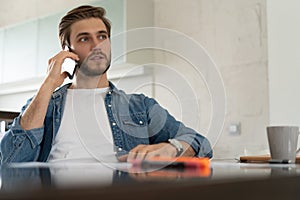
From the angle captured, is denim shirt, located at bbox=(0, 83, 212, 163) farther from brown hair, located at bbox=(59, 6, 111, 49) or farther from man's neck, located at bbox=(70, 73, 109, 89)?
brown hair, located at bbox=(59, 6, 111, 49)

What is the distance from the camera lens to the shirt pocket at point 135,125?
117 cm

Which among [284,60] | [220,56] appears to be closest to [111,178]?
[284,60]

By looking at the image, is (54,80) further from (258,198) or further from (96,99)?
(258,198)

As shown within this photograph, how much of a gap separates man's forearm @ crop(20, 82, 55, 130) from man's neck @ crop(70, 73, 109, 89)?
0.11m

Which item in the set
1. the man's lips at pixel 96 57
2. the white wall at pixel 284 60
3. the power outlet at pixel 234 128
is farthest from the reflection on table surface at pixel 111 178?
the power outlet at pixel 234 128

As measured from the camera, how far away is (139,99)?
1396 millimetres

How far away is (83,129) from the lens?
1.19 m

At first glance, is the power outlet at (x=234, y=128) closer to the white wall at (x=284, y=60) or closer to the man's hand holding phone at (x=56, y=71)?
the white wall at (x=284, y=60)

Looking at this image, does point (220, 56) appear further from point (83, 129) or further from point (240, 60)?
point (83, 129)

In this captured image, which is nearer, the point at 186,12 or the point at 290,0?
the point at 290,0

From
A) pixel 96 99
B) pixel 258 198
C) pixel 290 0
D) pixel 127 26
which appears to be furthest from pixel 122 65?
pixel 127 26

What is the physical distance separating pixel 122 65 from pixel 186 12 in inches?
85.5

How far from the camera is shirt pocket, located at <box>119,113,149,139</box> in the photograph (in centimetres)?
117

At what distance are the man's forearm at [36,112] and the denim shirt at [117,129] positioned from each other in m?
0.02
